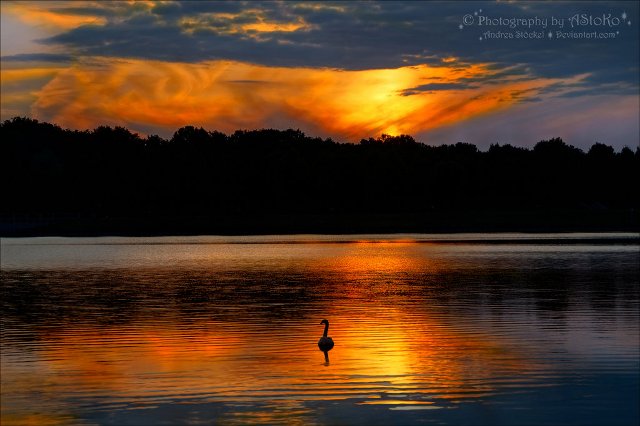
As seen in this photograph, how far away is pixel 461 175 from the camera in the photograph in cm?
19550

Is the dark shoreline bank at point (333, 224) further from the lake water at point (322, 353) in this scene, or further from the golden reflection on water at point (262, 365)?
the golden reflection on water at point (262, 365)

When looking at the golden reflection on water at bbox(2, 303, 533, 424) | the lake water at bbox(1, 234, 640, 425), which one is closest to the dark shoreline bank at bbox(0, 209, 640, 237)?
the lake water at bbox(1, 234, 640, 425)

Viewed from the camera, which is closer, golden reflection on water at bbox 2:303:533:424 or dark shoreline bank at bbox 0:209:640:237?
golden reflection on water at bbox 2:303:533:424

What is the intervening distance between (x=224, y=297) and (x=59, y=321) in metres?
10.9

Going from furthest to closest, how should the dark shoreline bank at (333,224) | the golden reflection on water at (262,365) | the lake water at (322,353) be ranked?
the dark shoreline bank at (333,224), the golden reflection on water at (262,365), the lake water at (322,353)

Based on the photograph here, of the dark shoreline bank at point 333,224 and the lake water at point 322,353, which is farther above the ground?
the dark shoreline bank at point 333,224

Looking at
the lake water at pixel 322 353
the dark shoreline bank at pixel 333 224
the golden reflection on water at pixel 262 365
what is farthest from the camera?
the dark shoreline bank at pixel 333 224

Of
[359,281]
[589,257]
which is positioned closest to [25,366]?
[359,281]

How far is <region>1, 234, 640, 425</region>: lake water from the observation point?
865 inches

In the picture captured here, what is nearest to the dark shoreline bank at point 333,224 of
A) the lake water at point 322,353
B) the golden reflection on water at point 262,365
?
the lake water at point 322,353

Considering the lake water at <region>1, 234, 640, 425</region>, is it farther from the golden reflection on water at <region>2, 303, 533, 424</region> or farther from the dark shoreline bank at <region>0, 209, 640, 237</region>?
the dark shoreline bank at <region>0, 209, 640, 237</region>

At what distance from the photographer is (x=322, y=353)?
29.6 metres

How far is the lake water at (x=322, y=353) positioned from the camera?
A: 72.1 feet

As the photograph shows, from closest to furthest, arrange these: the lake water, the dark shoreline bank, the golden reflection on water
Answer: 1. the lake water
2. the golden reflection on water
3. the dark shoreline bank
